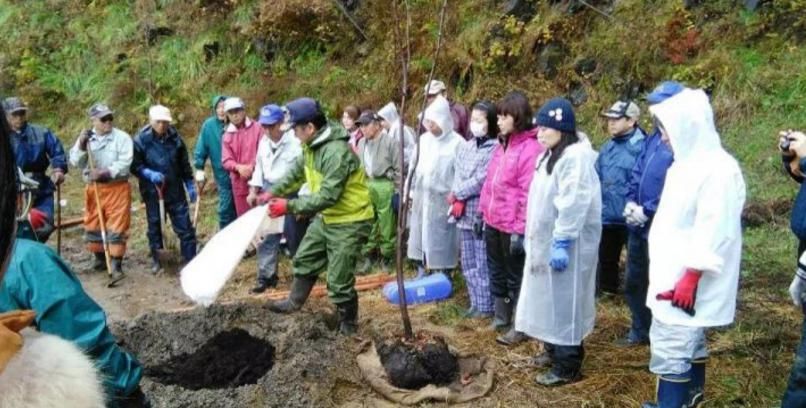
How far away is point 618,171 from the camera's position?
5441mm

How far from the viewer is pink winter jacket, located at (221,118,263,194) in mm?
7238

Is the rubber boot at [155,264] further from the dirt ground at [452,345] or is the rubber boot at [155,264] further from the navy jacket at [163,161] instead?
the dirt ground at [452,345]

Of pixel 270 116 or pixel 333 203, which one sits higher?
pixel 270 116

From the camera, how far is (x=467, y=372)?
4.62 metres

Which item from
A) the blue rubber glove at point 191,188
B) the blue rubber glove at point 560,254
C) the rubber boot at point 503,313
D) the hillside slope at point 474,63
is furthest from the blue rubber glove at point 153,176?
the blue rubber glove at point 560,254

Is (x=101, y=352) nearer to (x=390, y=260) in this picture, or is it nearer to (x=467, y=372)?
(x=467, y=372)

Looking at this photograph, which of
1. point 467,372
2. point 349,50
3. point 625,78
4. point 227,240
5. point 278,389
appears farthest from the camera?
point 349,50

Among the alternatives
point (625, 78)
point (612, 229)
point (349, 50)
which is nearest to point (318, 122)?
point (612, 229)

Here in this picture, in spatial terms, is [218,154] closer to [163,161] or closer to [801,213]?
[163,161]

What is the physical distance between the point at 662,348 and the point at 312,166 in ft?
9.12

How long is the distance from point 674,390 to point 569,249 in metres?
1.07

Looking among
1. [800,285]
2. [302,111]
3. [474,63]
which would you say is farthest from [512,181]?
[474,63]

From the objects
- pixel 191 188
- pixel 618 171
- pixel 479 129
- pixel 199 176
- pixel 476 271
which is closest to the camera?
pixel 618 171

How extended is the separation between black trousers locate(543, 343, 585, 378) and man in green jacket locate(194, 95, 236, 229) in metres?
4.32
